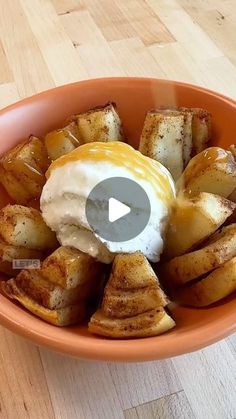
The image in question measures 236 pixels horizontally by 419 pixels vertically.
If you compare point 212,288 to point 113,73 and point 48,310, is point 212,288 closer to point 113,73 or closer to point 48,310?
point 48,310

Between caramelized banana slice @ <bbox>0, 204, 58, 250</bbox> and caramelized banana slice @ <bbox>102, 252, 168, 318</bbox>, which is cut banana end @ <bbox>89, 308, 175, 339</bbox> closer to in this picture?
caramelized banana slice @ <bbox>102, 252, 168, 318</bbox>

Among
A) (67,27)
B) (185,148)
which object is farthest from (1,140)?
(67,27)

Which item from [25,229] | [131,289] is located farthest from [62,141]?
[131,289]

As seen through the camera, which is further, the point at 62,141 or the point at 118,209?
the point at 62,141

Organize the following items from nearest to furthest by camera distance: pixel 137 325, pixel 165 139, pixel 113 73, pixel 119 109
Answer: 1. pixel 137 325
2. pixel 165 139
3. pixel 119 109
4. pixel 113 73

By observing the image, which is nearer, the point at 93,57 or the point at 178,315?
the point at 178,315

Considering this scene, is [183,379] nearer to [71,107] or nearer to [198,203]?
[198,203]
